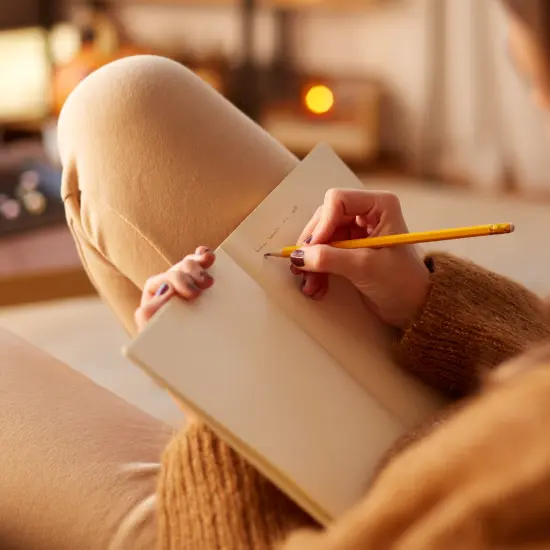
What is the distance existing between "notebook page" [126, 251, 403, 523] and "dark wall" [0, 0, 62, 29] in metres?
2.59

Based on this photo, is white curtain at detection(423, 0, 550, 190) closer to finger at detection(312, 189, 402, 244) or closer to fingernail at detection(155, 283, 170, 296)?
finger at detection(312, 189, 402, 244)

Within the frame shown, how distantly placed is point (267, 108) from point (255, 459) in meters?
2.58

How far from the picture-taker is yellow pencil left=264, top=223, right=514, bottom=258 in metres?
0.57

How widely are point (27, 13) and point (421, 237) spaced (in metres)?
2.75

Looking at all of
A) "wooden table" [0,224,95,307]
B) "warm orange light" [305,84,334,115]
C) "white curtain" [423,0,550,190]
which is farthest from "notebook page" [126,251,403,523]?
"warm orange light" [305,84,334,115]

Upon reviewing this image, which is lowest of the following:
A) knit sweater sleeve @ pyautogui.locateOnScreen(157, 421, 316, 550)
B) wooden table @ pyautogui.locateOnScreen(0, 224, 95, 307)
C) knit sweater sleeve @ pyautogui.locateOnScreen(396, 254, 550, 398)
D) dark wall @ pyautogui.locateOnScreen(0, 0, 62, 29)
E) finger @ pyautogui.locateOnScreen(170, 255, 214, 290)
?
dark wall @ pyautogui.locateOnScreen(0, 0, 62, 29)

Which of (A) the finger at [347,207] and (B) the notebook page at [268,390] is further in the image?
(A) the finger at [347,207]

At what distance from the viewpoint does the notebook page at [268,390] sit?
0.48 m

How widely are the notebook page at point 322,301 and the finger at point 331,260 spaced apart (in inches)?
0.6

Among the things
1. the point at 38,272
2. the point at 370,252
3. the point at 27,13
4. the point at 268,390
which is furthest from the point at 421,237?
the point at 27,13

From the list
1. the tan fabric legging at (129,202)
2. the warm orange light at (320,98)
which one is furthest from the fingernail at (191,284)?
the warm orange light at (320,98)

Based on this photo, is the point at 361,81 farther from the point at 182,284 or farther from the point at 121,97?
the point at 182,284

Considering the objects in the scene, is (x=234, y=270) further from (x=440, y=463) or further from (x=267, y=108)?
(x=267, y=108)

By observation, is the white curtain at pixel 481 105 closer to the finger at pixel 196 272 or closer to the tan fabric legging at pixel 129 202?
the tan fabric legging at pixel 129 202
